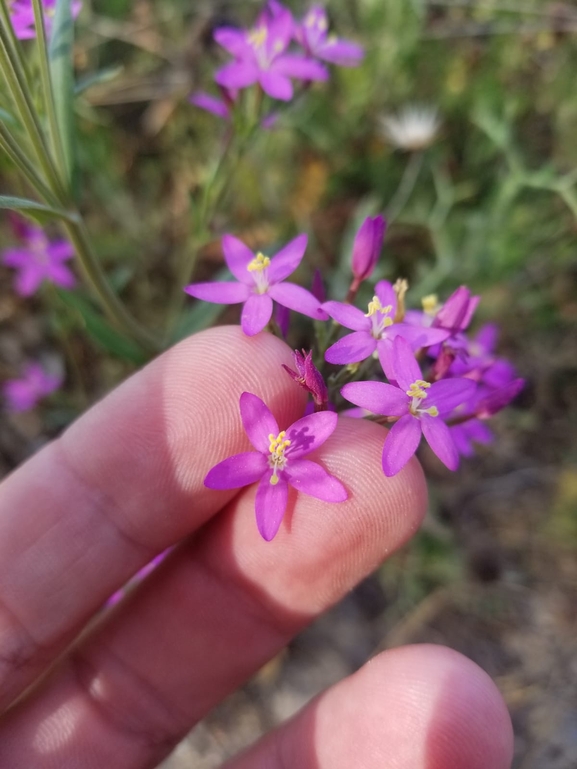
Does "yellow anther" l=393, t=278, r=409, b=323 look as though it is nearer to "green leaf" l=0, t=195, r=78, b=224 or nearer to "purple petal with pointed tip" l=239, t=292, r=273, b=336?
"purple petal with pointed tip" l=239, t=292, r=273, b=336

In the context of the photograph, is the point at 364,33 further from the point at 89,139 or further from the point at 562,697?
the point at 562,697

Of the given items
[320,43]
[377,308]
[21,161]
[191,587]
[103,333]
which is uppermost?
[21,161]

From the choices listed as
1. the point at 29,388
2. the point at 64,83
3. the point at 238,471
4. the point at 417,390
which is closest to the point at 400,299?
the point at 417,390

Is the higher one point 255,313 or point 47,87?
point 47,87

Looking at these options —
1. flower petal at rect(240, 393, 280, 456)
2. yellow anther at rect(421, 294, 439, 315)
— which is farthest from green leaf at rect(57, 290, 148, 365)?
yellow anther at rect(421, 294, 439, 315)

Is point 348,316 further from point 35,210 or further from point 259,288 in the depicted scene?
point 35,210

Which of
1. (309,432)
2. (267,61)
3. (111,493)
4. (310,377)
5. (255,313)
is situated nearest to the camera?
(310,377)

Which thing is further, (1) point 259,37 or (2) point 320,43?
(2) point 320,43

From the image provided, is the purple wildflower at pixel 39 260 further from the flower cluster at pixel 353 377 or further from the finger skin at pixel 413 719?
the finger skin at pixel 413 719
